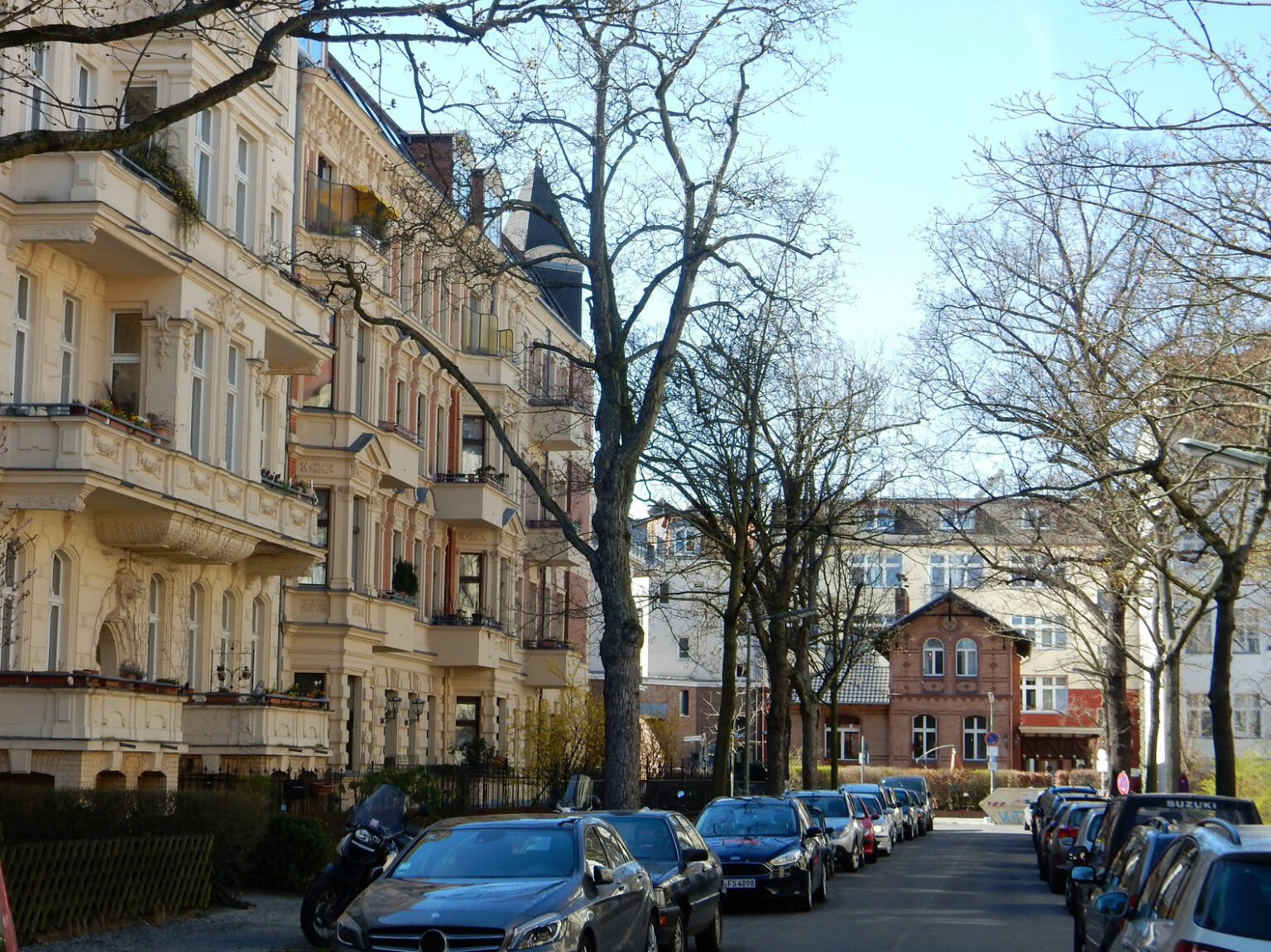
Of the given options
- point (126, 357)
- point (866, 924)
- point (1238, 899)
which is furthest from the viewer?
Answer: point (126, 357)

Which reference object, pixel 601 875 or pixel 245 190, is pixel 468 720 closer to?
pixel 245 190

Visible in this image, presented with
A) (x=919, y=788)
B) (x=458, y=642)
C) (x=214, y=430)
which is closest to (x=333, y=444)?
(x=458, y=642)

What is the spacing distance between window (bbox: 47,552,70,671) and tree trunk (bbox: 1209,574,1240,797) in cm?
A: 1670

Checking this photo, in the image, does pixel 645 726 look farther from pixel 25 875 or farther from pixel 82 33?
pixel 82 33

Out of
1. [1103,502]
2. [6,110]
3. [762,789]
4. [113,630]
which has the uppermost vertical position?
[6,110]

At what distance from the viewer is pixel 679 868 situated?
53.9 feet

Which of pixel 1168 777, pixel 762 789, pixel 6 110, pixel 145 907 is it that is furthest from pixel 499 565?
pixel 145 907

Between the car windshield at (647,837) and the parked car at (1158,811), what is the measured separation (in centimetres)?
424

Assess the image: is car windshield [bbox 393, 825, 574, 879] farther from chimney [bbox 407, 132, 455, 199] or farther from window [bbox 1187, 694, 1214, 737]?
window [bbox 1187, 694, 1214, 737]

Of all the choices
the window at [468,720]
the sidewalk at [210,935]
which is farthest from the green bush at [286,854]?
the window at [468,720]

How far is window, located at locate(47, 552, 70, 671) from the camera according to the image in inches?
898

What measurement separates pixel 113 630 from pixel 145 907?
29.0ft

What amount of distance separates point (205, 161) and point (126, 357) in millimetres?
3723

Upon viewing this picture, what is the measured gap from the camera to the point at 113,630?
2481cm
